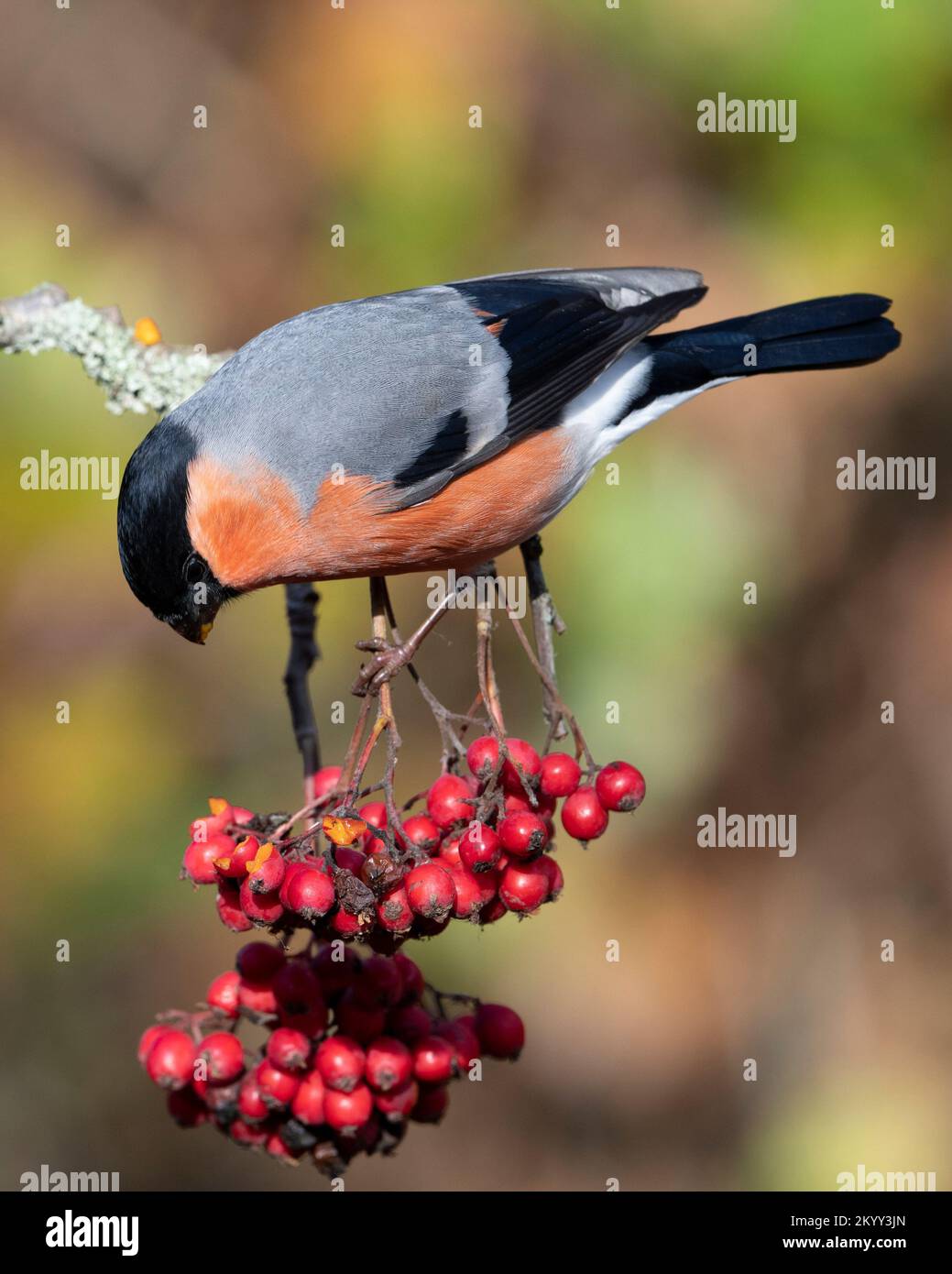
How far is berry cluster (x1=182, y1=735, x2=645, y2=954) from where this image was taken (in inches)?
88.1

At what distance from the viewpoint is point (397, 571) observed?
119 inches

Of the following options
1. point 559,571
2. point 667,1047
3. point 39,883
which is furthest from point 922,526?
point 39,883

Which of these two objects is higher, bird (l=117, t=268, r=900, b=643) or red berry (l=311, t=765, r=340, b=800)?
bird (l=117, t=268, r=900, b=643)

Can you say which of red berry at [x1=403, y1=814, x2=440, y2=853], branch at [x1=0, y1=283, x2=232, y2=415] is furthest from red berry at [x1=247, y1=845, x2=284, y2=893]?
branch at [x1=0, y1=283, x2=232, y2=415]

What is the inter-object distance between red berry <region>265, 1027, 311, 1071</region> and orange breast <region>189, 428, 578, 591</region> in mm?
1018

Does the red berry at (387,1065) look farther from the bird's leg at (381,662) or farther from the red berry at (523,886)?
the bird's leg at (381,662)

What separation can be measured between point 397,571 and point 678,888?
6.95 ft

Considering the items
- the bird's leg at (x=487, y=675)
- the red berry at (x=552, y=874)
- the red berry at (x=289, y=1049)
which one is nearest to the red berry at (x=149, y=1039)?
the red berry at (x=289, y=1049)

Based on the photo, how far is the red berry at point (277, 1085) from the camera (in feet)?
8.15

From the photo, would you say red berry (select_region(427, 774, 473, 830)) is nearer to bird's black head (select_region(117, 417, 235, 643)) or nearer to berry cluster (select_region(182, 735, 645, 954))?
berry cluster (select_region(182, 735, 645, 954))

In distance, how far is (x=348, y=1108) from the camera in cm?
242

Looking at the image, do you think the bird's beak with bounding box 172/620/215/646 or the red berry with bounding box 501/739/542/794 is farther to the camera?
the bird's beak with bounding box 172/620/215/646

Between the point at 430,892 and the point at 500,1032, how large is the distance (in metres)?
0.66

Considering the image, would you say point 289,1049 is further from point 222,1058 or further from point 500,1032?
point 500,1032
